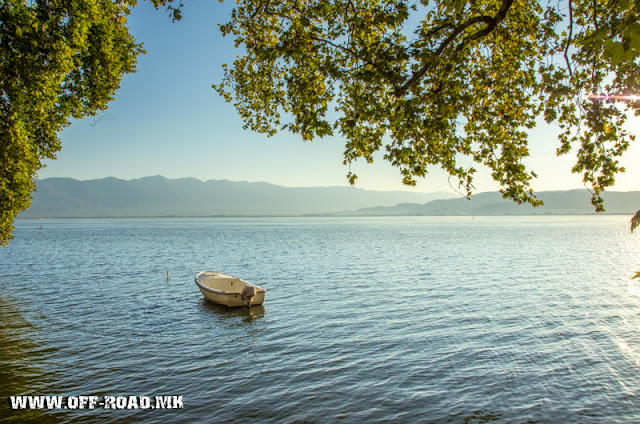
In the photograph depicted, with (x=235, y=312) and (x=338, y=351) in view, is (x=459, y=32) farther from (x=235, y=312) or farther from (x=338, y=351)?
(x=235, y=312)

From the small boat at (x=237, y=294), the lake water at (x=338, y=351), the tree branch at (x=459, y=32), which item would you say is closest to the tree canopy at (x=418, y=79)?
the tree branch at (x=459, y=32)

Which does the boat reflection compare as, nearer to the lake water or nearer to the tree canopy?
the lake water

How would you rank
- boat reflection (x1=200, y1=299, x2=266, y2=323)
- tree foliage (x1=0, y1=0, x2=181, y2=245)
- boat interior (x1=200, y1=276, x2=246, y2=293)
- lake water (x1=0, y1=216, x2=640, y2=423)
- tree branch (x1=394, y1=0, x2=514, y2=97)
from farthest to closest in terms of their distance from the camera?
boat interior (x1=200, y1=276, x2=246, y2=293) → boat reflection (x1=200, y1=299, x2=266, y2=323) → tree foliage (x1=0, y1=0, x2=181, y2=245) → lake water (x1=0, y1=216, x2=640, y2=423) → tree branch (x1=394, y1=0, x2=514, y2=97)

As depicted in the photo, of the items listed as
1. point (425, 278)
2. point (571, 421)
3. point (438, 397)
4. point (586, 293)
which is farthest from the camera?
point (425, 278)

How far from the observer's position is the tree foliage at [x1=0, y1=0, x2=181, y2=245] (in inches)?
707

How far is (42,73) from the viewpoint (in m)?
18.5

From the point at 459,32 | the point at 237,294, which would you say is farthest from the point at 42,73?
the point at 459,32

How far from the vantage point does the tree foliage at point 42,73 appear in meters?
18.0

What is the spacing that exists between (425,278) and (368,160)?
29.1 meters

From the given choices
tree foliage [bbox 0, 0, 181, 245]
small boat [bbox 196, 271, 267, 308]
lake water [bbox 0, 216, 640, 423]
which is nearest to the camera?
lake water [bbox 0, 216, 640, 423]

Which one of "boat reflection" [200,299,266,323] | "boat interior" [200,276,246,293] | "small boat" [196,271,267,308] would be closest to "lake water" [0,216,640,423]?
Result: "boat reflection" [200,299,266,323]

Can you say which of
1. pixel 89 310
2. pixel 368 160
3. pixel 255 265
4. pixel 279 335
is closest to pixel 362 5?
pixel 368 160

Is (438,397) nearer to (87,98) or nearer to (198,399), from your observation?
(198,399)

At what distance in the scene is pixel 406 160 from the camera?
1052 centimetres
